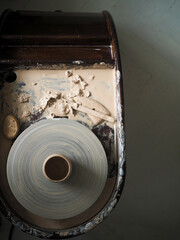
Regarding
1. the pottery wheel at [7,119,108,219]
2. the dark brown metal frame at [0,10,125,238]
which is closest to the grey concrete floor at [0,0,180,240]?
the dark brown metal frame at [0,10,125,238]

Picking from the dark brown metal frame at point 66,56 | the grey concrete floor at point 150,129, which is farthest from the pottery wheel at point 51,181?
the grey concrete floor at point 150,129

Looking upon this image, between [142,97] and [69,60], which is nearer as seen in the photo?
[69,60]

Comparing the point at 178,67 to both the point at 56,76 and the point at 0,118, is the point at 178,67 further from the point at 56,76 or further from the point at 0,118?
the point at 0,118

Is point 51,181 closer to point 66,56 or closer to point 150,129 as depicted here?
point 66,56

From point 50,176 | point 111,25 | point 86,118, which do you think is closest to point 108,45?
point 111,25

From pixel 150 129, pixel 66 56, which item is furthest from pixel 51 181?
pixel 150 129

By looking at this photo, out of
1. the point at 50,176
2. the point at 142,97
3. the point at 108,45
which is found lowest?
the point at 50,176
